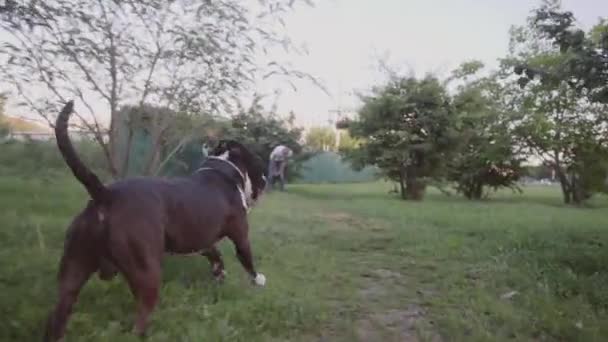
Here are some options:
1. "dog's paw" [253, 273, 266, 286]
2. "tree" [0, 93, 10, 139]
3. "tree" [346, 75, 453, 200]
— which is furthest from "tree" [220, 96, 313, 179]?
"dog's paw" [253, 273, 266, 286]

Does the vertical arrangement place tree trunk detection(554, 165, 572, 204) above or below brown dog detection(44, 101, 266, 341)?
above

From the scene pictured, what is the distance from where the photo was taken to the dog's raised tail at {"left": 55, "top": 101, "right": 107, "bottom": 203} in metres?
2.37

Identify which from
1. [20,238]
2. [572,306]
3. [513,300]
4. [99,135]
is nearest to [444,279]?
[513,300]

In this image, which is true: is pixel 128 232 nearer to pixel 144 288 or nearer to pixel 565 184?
pixel 144 288

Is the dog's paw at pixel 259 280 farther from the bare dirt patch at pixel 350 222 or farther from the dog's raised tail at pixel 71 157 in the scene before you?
the bare dirt patch at pixel 350 222

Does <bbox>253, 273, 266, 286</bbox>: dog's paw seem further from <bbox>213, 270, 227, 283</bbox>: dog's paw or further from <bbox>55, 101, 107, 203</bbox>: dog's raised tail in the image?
<bbox>55, 101, 107, 203</bbox>: dog's raised tail

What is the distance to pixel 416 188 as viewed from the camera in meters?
15.0

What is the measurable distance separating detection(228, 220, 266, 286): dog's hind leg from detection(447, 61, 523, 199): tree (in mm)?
11800

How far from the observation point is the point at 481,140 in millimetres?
16172

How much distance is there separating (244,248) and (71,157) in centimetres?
163

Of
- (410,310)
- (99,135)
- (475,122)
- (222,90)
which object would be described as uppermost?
(475,122)

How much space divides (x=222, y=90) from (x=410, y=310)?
250 centimetres

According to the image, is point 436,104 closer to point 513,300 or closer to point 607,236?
point 607,236

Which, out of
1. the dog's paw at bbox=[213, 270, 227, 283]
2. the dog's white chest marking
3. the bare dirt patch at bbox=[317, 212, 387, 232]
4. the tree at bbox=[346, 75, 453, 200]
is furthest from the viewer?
the tree at bbox=[346, 75, 453, 200]
